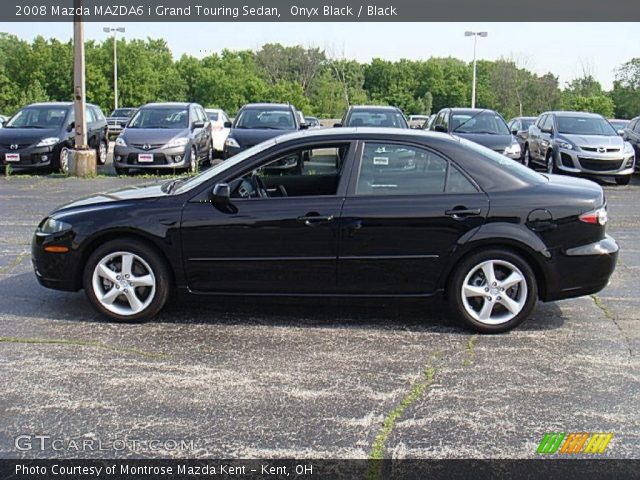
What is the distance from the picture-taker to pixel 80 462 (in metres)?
3.54

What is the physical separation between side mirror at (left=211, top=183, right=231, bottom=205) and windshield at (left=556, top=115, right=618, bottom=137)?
1298cm

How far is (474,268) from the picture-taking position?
18.0 ft

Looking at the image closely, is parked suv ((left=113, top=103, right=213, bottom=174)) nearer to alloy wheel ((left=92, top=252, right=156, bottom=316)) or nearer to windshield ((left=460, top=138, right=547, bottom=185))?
alloy wheel ((left=92, top=252, right=156, bottom=316))

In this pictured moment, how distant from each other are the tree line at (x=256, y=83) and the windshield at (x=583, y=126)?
29.1 metres

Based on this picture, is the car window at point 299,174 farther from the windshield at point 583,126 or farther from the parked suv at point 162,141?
the windshield at point 583,126

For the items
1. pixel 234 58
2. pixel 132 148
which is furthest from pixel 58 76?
pixel 132 148

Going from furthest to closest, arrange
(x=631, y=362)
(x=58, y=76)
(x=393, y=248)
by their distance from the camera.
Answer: (x=58, y=76), (x=393, y=248), (x=631, y=362)

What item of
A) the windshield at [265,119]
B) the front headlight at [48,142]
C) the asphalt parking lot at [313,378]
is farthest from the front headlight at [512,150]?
the asphalt parking lot at [313,378]

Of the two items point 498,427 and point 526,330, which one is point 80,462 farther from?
point 526,330

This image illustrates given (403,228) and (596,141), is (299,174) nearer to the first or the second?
(403,228)

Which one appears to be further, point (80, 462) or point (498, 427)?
point (498, 427)

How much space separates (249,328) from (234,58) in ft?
221

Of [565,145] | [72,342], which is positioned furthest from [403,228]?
[565,145]

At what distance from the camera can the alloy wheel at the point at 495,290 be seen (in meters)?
5.49
